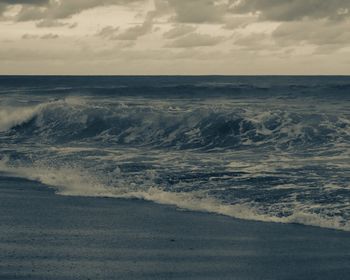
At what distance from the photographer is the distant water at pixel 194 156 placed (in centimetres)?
1077

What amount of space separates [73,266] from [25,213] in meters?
3.14

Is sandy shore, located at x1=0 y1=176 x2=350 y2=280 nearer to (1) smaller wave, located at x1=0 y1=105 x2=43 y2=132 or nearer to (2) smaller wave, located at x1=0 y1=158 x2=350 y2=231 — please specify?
(2) smaller wave, located at x1=0 y1=158 x2=350 y2=231

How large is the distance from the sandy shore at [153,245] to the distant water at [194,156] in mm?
862

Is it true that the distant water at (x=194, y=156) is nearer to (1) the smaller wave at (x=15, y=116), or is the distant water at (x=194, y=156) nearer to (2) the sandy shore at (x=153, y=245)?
(1) the smaller wave at (x=15, y=116)

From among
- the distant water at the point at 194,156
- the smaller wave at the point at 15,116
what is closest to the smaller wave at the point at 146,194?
the distant water at the point at 194,156

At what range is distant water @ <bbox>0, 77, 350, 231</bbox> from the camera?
1077 centimetres

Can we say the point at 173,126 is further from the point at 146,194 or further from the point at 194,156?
the point at 146,194

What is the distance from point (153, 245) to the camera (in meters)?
8.02

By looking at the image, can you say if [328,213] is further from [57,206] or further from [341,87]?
[341,87]

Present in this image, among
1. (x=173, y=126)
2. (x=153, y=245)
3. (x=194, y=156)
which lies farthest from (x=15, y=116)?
(x=153, y=245)

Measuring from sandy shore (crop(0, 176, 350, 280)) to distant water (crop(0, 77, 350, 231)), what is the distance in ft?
2.83

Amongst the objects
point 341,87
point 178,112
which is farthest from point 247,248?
point 341,87

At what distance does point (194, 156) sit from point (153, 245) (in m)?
9.54

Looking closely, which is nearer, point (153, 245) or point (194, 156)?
point (153, 245)
